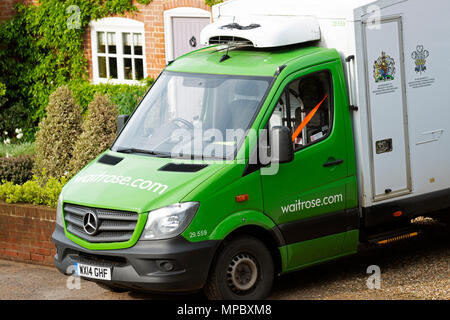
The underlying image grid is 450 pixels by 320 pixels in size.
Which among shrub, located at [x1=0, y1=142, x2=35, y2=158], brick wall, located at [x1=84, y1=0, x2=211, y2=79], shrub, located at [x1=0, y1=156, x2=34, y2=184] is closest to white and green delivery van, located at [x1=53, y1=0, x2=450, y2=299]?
shrub, located at [x1=0, y1=156, x2=34, y2=184]

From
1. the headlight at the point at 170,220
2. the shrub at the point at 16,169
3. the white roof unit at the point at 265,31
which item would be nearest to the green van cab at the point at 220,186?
the headlight at the point at 170,220

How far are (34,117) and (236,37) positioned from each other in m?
10.4

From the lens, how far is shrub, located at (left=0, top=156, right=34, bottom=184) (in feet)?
42.6

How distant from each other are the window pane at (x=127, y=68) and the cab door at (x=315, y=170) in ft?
30.0

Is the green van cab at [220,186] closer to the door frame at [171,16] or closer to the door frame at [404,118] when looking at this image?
the door frame at [404,118]

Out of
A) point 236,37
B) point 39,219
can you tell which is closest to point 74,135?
point 39,219

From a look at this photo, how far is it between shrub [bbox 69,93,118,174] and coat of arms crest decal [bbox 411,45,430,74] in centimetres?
440

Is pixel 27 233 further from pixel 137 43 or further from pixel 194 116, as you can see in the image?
pixel 137 43

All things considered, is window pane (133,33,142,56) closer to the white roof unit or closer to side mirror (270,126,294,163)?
the white roof unit

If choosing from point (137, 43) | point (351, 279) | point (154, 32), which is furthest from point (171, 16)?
point (351, 279)

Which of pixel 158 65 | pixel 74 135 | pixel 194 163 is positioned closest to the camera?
pixel 194 163

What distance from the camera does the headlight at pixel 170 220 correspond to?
23.9 ft
